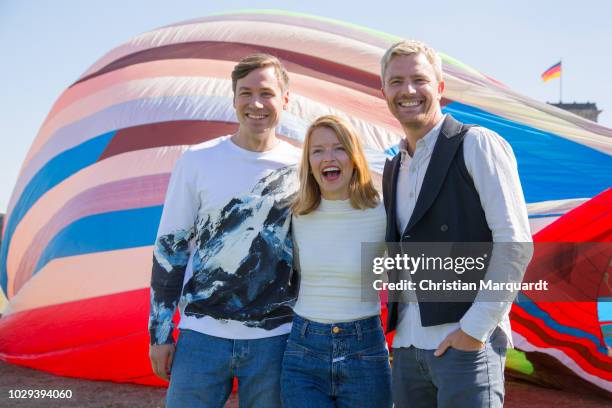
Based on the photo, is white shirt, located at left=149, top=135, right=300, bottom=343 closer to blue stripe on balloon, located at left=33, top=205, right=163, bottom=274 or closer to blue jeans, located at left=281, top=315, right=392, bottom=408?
blue jeans, located at left=281, top=315, right=392, bottom=408

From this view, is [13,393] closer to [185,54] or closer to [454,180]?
[185,54]

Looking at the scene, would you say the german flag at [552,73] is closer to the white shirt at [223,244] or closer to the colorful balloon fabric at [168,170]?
the colorful balloon fabric at [168,170]

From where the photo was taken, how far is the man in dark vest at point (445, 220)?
6.47 ft

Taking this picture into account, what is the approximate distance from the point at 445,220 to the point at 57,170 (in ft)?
12.7

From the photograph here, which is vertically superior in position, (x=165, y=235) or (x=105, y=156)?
(x=105, y=156)

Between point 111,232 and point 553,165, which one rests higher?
point 553,165

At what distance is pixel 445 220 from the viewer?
206 cm

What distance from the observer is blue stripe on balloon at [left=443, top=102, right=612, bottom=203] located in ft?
14.5

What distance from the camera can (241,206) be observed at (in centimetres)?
233

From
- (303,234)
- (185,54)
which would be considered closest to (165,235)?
(303,234)

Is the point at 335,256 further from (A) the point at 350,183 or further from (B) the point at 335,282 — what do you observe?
(A) the point at 350,183

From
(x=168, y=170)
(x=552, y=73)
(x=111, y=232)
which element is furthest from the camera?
(x=552, y=73)

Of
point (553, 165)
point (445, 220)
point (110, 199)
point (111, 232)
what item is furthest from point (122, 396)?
point (553, 165)

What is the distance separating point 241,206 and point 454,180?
2.36 feet
